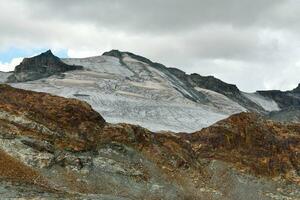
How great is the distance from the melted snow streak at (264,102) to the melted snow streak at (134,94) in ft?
91.8

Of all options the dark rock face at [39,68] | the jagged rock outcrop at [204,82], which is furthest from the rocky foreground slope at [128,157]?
the jagged rock outcrop at [204,82]

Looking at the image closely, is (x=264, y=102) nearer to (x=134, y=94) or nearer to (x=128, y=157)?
(x=134, y=94)

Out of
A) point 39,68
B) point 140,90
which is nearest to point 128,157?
point 140,90

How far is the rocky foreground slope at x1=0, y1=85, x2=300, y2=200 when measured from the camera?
44.3 meters

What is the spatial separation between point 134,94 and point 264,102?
84.9 m

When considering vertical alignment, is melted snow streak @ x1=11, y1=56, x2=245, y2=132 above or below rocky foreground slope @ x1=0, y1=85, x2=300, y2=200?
above

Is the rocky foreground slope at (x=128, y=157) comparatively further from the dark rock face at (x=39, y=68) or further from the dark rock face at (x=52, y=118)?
the dark rock face at (x=39, y=68)

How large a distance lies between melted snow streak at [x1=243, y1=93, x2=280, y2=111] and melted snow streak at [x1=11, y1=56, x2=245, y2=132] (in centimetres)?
2798

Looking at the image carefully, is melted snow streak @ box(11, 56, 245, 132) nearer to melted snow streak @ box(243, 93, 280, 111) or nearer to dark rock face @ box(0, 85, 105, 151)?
dark rock face @ box(0, 85, 105, 151)

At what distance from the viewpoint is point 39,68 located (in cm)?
15088

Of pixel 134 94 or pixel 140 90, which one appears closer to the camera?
pixel 134 94

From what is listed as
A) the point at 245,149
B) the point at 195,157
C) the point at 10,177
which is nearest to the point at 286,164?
the point at 245,149

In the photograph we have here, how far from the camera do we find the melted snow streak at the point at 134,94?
94.9 metres

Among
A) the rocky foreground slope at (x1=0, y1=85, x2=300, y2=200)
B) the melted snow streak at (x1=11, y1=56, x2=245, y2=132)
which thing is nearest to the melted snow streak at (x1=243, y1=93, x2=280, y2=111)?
the melted snow streak at (x1=11, y1=56, x2=245, y2=132)
